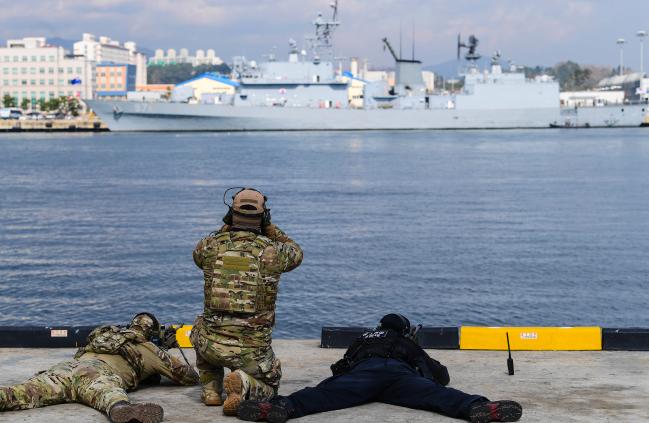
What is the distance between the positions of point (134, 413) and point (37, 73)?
148320 mm

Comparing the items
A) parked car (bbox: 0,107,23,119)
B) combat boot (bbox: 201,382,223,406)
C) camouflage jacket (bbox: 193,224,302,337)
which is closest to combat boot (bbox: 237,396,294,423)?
combat boot (bbox: 201,382,223,406)

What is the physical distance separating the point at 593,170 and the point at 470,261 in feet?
98.7

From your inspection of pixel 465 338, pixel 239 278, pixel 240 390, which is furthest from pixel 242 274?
pixel 465 338

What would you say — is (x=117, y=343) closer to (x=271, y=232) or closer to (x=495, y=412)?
(x=271, y=232)

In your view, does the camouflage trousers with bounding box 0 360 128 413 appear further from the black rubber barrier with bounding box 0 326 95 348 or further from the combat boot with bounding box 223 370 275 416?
the black rubber barrier with bounding box 0 326 95 348

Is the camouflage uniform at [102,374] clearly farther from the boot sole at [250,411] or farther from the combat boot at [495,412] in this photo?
the combat boot at [495,412]

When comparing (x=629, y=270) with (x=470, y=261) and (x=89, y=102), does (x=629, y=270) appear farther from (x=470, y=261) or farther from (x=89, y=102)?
(x=89, y=102)

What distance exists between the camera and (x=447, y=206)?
3053cm

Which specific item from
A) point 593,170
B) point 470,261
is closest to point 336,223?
point 470,261

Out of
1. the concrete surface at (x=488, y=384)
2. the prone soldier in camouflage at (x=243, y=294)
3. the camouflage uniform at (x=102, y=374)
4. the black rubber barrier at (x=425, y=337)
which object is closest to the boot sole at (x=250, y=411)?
the concrete surface at (x=488, y=384)

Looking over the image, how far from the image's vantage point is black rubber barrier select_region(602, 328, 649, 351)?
7.49 m

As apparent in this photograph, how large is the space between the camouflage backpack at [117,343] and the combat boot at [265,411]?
987 millimetres

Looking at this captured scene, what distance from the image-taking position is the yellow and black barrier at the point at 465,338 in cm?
761

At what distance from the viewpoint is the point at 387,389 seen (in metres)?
5.85
